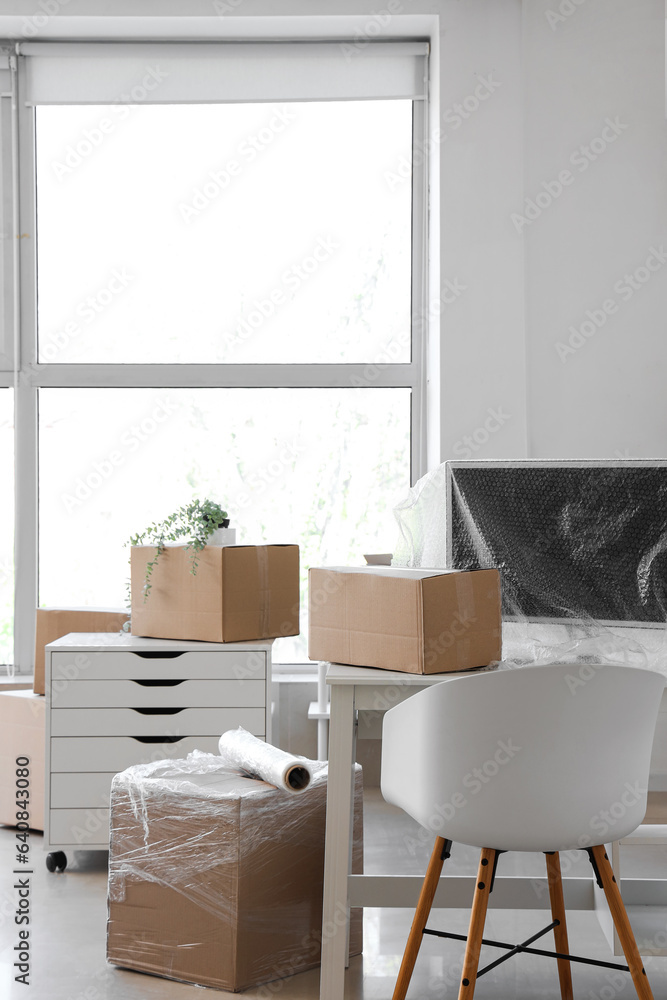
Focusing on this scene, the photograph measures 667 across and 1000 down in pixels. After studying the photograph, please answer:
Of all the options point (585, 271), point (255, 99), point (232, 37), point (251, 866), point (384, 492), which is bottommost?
point (251, 866)

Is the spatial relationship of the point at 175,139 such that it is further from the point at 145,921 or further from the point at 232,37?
the point at 145,921

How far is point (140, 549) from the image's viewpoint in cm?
268

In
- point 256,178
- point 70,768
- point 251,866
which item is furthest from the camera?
point 256,178

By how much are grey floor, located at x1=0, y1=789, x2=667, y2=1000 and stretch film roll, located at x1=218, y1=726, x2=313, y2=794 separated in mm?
434

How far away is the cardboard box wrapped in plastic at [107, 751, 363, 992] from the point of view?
1.84m

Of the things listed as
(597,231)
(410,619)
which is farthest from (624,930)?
(597,231)

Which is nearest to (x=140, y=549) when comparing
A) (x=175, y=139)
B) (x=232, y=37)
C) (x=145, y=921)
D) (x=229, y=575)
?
(x=229, y=575)

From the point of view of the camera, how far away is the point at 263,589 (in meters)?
2.66

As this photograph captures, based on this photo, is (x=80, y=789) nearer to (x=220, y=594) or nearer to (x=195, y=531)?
(x=220, y=594)

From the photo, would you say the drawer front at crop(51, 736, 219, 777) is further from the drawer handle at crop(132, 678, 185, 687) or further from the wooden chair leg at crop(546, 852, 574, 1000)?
the wooden chair leg at crop(546, 852, 574, 1000)

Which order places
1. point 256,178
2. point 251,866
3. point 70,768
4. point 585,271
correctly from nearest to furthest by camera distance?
point 251,866 < point 70,768 < point 585,271 < point 256,178

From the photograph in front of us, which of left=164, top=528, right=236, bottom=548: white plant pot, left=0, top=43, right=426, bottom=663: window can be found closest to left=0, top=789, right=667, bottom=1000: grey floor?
left=164, top=528, right=236, bottom=548: white plant pot

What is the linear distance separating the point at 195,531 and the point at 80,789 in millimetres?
811

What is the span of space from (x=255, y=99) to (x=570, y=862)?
3097 millimetres
